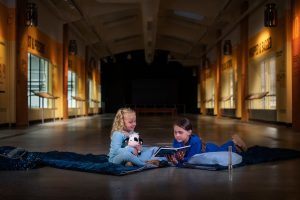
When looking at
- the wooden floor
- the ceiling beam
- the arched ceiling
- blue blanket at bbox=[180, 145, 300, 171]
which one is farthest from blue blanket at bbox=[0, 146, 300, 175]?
the ceiling beam

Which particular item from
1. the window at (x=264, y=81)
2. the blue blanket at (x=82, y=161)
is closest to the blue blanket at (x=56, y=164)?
the blue blanket at (x=82, y=161)

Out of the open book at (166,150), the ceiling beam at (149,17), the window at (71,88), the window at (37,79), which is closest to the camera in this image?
the open book at (166,150)

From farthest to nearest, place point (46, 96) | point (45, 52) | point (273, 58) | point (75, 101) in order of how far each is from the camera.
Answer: point (75, 101), point (45, 52), point (46, 96), point (273, 58)

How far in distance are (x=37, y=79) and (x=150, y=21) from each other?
23.6ft

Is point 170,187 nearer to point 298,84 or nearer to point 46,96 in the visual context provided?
point 298,84

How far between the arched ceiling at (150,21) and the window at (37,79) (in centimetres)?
264

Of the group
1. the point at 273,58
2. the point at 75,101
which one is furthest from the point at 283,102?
the point at 75,101

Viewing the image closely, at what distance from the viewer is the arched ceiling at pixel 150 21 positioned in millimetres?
21977

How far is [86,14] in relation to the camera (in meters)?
22.6

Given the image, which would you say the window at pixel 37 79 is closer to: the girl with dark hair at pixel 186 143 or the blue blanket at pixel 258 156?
the blue blanket at pixel 258 156

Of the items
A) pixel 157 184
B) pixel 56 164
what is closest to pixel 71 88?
pixel 56 164

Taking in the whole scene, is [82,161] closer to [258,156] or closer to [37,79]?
[258,156]

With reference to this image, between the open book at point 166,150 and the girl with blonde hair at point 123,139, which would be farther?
the open book at point 166,150

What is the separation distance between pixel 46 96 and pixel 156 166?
561 inches
